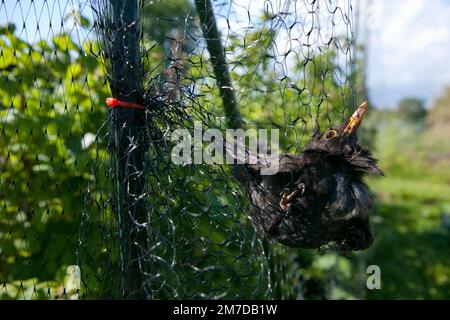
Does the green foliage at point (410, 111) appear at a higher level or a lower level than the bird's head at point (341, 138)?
higher

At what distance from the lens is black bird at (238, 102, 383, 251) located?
1.66m

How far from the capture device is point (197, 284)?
5.80 ft

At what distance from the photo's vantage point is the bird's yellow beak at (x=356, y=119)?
1.66 m

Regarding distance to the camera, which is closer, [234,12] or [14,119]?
[234,12]

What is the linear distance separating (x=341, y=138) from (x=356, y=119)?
7 centimetres

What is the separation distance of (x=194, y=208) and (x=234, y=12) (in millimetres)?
692

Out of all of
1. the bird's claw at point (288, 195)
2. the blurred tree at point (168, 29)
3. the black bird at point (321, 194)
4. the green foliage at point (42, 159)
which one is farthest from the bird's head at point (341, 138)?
the green foliage at point (42, 159)

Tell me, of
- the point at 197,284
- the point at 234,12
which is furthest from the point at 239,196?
the point at 234,12

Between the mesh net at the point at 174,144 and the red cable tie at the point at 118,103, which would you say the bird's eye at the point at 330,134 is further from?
the red cable tie at the point at 118,103

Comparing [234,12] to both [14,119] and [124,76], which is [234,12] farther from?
[14,119]

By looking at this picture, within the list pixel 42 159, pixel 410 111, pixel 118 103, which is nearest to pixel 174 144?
pixel 118 103

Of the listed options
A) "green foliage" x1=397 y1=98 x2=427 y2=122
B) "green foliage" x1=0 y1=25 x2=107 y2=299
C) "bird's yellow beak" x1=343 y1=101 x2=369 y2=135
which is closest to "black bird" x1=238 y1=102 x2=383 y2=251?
"bird's yellow beak" x1=343 y1=101 x2=369 y2=135

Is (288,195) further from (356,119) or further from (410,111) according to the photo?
(410,111)

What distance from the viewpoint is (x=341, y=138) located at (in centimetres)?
171
